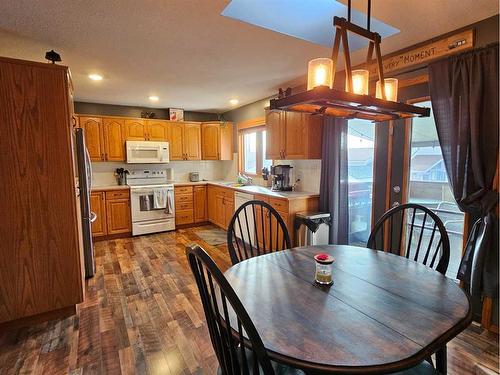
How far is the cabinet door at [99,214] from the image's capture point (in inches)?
→ 174

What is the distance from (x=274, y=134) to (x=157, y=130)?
237 cm

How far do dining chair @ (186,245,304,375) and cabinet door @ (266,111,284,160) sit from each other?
307 centimetres

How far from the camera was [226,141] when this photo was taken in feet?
18.1

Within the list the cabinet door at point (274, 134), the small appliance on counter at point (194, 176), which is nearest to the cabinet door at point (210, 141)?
the small appliance on counter at point (194, 176)

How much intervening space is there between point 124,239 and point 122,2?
3730 mm

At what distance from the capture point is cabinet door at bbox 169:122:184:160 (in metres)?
5.25

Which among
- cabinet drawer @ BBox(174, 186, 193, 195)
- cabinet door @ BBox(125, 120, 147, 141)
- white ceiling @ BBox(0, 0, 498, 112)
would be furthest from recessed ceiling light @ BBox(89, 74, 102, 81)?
cabinet drawer @ BBox(174, 186, 193, 195)

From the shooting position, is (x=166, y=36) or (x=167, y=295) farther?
(x=167, y=295)

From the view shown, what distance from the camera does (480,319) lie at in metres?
2.18

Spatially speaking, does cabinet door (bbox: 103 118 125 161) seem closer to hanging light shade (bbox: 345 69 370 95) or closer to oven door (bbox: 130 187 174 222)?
oven door (bbox: 130 187 174 222)

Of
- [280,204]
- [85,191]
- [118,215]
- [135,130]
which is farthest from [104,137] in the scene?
[280,204]

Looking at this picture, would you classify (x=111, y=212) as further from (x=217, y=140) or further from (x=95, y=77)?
(x=217, y=140)

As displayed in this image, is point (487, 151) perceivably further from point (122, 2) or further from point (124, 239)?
point (124, 239)

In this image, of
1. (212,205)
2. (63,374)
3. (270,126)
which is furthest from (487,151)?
(212,205)
